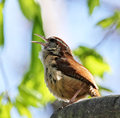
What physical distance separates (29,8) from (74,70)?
75 cm

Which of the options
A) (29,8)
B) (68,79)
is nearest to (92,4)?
(29,8)

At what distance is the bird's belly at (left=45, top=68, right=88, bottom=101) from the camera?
332cm

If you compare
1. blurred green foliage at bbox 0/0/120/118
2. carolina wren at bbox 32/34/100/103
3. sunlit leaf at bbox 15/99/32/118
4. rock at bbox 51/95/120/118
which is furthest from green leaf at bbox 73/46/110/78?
rock at bbox 51/95/120/118

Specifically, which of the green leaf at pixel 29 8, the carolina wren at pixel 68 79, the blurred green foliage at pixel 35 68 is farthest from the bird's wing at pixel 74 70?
the green leaf at pixel 29 8

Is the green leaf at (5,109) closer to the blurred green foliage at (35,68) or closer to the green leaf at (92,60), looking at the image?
the blurred green foliage at (35,68)

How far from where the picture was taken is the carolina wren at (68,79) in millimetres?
3293

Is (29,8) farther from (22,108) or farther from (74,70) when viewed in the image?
(22,108)

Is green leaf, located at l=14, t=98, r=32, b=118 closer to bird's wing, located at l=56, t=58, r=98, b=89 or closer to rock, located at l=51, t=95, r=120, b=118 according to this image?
bird's wing, located at l=56, t=58, r=98, b=89

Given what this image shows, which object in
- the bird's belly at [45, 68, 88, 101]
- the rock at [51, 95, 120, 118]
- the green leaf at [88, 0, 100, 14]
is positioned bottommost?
the bird's belly at [45, 68, 88, 101]

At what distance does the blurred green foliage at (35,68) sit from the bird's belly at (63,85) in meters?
0.40

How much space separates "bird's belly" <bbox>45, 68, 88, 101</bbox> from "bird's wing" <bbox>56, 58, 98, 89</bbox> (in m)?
0.04

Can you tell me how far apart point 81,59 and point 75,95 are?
3.97 ft

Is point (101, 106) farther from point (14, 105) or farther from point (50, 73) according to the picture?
point (14, 105)

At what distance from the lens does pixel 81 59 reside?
451cm
